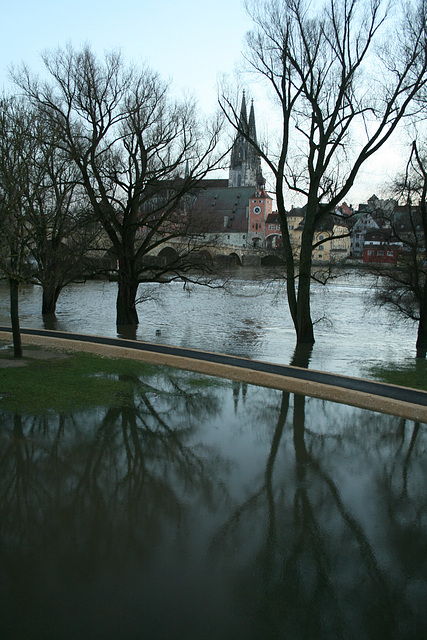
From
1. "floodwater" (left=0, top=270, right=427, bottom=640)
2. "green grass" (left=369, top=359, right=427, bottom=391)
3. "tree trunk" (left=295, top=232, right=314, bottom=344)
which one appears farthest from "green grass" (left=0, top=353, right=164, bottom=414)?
"tree trunk" (left=295, top=232, right=314, bottom=344)

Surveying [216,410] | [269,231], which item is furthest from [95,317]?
[269,231]

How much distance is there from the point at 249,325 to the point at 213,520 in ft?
79.5

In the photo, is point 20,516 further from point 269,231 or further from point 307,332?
point 269,231

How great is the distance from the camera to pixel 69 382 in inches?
439

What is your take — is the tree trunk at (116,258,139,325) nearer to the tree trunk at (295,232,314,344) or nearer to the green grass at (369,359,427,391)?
the tree trunk at (295,232,314,344)

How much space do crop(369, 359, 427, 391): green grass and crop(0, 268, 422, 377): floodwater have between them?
0.47 meters

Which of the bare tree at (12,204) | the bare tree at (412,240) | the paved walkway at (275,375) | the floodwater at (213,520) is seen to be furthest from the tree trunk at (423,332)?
the bare tree at (12,204)

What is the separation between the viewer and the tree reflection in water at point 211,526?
14.2 feet

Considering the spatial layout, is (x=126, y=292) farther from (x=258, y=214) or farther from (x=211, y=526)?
(x=258, y=214)

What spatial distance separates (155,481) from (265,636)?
2.82m

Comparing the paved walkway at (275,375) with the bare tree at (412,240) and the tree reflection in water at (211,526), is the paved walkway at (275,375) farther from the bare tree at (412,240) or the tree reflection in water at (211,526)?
the bare tree at (412,240)

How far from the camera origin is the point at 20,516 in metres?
5.77

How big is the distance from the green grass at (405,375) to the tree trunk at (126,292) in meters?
12.7

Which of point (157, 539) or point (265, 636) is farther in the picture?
point (157, 539)
